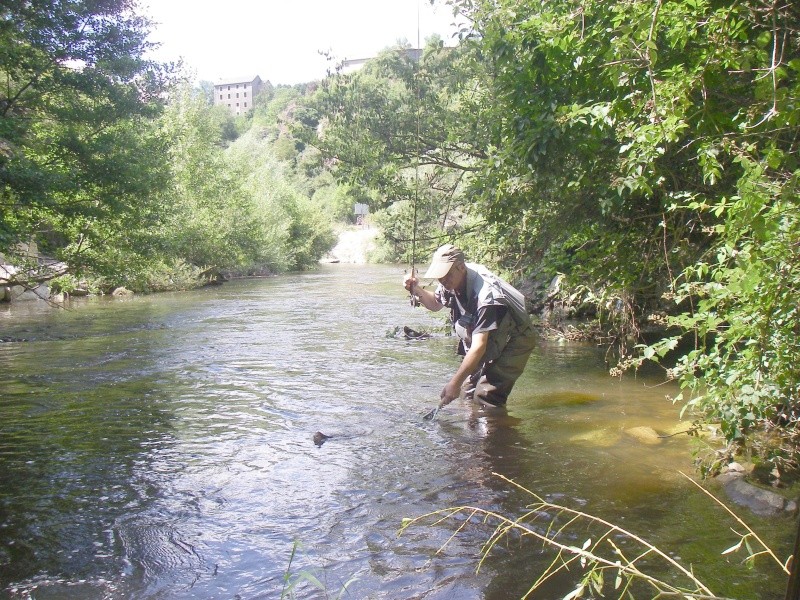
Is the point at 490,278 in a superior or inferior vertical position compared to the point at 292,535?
superior

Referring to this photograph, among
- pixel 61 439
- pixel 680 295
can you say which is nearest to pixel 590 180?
pixel 680 295

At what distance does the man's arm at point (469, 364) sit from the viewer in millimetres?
6223

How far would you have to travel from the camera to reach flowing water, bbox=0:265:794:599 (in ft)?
12.7

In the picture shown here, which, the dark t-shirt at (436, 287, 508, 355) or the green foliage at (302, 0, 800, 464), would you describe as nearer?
the green foliage at (302, 0, 800, 464)

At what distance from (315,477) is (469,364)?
5.67ft

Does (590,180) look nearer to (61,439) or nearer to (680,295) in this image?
(680,295)

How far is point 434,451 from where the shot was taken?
619cm

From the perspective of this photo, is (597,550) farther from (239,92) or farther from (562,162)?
(239,92)

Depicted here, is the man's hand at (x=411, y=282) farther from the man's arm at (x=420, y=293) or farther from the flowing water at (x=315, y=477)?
the flowing water at (x=315, y=477)

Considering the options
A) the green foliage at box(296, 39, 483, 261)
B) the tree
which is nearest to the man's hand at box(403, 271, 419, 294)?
the green foliage at box(296, 39, 483, 261)

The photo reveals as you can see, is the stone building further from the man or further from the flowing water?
the man

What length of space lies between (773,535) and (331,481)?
3.13 m

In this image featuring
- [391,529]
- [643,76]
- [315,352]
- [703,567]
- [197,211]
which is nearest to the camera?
[703,567]

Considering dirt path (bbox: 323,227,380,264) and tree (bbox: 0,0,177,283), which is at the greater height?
tree (bbox: 0,0,177,283)
